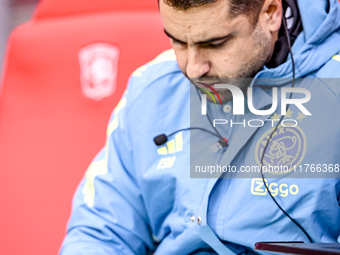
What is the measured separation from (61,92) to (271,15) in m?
1.03

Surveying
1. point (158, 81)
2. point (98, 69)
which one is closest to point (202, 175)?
point (158, 81)

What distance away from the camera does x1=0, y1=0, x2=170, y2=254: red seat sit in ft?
5.18

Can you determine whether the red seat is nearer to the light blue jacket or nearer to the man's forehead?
the light blue jacket

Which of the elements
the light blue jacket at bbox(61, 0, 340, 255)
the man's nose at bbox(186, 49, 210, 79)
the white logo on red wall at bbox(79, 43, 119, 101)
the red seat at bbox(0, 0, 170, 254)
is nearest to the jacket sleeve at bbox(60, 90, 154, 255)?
the light blue jacket at bbox(61, 0, 340, 255)

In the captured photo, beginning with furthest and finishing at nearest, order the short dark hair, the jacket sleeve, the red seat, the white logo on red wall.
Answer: the white logo on red wall, the red seat, the jacket sleeve, the short dark hair

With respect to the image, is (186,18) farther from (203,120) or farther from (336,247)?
(336,247)

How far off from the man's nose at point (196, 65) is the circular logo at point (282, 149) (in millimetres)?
203

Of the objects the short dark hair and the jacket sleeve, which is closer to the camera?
the short dark hair

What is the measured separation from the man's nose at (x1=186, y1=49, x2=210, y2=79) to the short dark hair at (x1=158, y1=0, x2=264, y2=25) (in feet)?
0.34

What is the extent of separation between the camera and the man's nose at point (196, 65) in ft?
3.05

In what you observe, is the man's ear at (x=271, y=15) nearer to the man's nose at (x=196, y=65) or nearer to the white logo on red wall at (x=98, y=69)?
the man's nose at (x=196, y=65)

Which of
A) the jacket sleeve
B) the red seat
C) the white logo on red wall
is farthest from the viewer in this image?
the white logo on red wall

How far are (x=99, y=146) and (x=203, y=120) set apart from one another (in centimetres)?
69

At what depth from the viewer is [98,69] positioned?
5.77 ft
